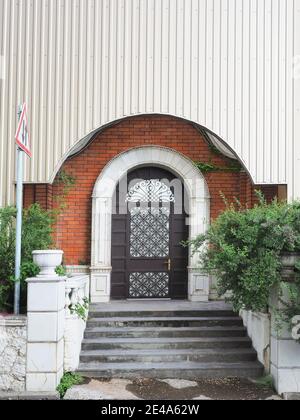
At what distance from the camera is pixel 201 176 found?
8.13 m

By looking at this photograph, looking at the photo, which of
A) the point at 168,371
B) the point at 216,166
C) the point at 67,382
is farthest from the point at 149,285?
the point at 67,382

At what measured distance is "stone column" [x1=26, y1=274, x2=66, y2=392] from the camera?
15.6 ft

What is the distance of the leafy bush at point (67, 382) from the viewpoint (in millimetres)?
4781

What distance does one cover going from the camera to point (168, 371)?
209 inches

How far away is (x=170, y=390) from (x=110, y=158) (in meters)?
4.70

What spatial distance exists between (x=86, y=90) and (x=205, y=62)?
6.50 feet

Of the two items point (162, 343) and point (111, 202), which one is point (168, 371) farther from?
point (111, 202)

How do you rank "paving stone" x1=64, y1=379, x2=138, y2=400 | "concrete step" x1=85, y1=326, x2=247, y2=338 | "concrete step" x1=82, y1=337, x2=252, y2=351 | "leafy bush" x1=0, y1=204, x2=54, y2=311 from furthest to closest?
"concrete step" x1=85, y1=326, x2=247, y2=338 → "concrete step" x1=82, y1=337, x2=252, y2=351 → "leafy bush" x1=0, y1=204, x2=54, y2=311 → "paving stone" x1=64, y1=379, x2=138, y2=400

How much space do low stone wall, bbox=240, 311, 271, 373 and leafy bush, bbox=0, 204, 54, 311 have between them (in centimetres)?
299

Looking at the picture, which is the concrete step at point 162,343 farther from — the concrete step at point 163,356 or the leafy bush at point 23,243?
the leafy bush at point 23,243

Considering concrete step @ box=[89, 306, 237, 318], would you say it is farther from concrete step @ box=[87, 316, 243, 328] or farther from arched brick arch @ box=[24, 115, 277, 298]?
arched brick arch @ box=[24, 115, 277, 298]

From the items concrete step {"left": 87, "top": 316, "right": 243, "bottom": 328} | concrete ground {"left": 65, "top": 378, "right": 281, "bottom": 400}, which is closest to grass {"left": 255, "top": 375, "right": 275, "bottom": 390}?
concrete ground {"left": 65, "top": 378, "right": 281, "bottom": 400}

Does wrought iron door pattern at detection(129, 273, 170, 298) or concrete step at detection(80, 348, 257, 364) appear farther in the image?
wrought iron door pattern at detection(129, 273, 170, 298)

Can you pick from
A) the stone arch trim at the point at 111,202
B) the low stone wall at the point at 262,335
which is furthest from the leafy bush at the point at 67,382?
the stone arch trim at the point at 111,202
